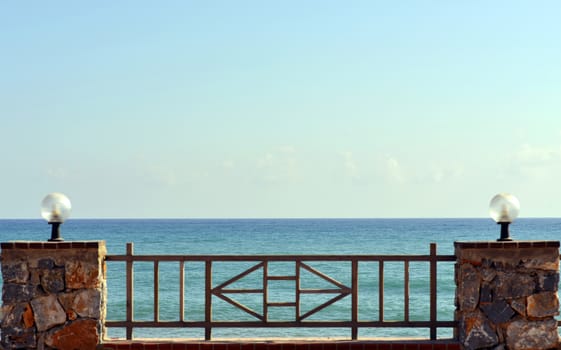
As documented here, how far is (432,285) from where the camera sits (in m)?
7.73

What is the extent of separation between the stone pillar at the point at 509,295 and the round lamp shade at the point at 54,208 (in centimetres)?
415

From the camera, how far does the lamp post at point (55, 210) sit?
748 centimetres

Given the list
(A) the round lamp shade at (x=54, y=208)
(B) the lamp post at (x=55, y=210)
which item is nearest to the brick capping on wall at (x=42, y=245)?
(B) the lamp post at (x=55, y=210)

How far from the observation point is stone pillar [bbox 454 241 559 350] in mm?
7379

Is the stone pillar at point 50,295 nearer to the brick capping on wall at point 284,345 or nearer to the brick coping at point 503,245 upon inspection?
the brick capping on wall at point 284,345

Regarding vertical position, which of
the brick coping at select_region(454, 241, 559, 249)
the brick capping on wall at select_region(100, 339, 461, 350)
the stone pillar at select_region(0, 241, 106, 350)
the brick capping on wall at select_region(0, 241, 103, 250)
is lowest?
the brick capping on wall at select_region(100, 339, 461, 350)

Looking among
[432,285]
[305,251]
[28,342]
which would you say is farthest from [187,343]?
[305,251]

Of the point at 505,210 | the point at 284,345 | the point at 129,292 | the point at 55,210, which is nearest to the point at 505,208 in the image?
the point at 505,210

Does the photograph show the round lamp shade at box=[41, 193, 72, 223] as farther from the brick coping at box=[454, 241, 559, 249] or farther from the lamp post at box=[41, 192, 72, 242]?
the brick coping at box=[454, 241, 559, 249]

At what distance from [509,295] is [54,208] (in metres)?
4.79

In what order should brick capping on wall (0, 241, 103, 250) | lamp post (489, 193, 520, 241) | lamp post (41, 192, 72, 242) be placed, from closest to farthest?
brick capping on wall (0, 241, 103, 250), lamp post (41, 192, 72, 242), lamp post (489, 193, 520, 241)

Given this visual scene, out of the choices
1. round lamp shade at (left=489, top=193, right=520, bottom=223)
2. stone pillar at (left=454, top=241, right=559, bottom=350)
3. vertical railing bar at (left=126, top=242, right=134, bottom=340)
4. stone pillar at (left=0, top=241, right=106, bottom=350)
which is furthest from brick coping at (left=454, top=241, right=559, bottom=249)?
stone pillar at (left=0, top=241, right=106, bottom=350)

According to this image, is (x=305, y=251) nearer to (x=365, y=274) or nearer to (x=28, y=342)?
(x=365, y=274)

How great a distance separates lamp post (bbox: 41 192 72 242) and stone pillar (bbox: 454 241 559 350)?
4.15 meters
